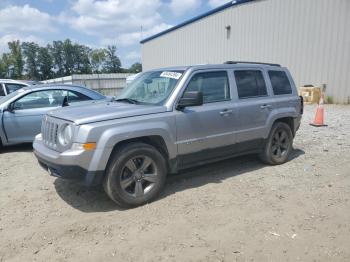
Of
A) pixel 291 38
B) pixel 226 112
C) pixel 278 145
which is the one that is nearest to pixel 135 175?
pixel 226 112

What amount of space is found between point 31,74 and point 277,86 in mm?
98784

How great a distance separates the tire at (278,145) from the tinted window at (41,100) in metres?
4.83

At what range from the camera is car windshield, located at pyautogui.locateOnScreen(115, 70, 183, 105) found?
4.75 metres

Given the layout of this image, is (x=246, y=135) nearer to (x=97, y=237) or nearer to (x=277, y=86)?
(x=277, y=86)

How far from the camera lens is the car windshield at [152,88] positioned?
15.6 feet

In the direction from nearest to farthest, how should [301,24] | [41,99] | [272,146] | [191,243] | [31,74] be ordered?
[191,243], [272,146], [41,99], [301,24], [31,74]

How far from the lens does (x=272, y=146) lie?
6.02m

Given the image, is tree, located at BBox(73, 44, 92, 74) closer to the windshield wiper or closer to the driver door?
the driver door

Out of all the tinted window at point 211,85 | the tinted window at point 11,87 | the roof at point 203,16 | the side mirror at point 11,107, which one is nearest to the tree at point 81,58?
the roof at point 203,16

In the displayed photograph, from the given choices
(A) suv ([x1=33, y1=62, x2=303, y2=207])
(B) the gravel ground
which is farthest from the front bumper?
(B) the gravel ground

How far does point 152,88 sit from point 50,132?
162 centimetres

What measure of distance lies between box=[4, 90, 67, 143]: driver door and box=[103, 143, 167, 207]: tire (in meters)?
3.96

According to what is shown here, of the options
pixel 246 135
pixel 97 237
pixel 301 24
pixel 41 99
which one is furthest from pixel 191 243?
pixel 301 24

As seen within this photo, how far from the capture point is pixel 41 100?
24.8 feet
